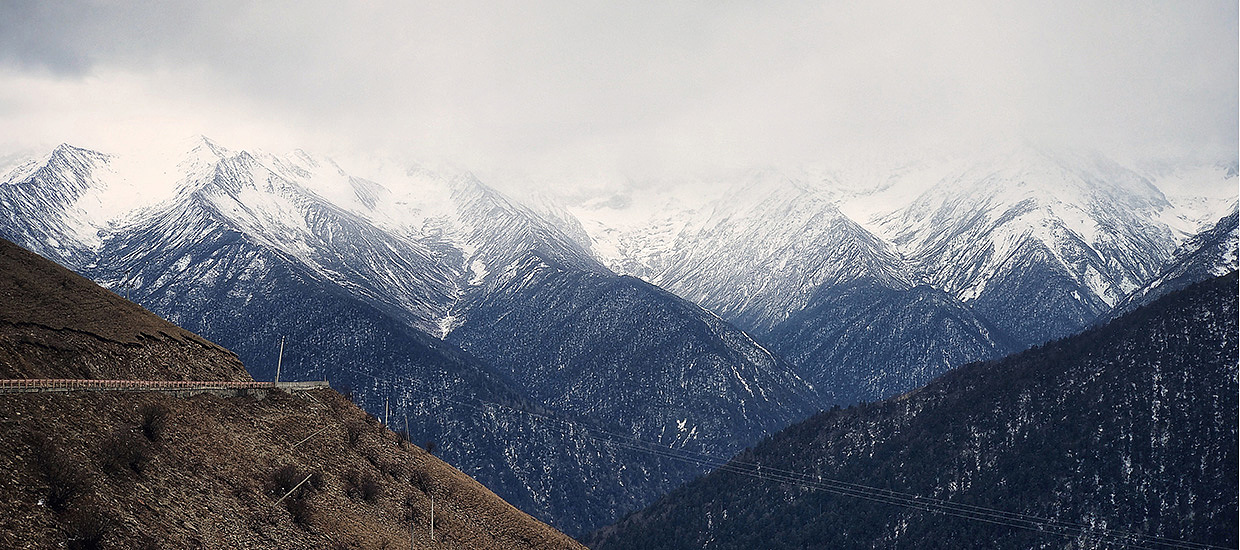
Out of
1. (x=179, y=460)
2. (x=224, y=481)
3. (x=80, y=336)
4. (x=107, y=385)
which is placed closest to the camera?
(x=179, y=460)

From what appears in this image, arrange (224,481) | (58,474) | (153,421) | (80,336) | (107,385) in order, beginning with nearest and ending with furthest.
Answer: (58,474) → (224,481) → (153,421) → (107,385) → (80,336)

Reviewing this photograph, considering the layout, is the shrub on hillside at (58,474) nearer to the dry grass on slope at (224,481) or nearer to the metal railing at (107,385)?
the dry grass on slope at (224,481)

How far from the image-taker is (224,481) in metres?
52.1

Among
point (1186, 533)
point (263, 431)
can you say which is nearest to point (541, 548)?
point (263, 431)

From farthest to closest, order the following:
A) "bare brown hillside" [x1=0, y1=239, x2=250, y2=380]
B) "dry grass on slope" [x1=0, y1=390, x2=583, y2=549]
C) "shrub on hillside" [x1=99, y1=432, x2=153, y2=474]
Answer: "bare brown hillside" [x1=0, y1=239, x2=250, y2=380], "shrub on hillside" [x1=99, y1=432, x2=153, y2=474], "dry grass on slope" [x1=0, y1=390, x2=583, y2=549]

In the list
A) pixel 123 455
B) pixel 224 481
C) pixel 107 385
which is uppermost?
pixel 107 385

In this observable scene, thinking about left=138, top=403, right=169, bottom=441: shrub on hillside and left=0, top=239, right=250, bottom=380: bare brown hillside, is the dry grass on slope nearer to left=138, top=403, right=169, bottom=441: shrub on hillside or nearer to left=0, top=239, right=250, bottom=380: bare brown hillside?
left=138, top=403, right=169, bottom=441: shrub on hillside

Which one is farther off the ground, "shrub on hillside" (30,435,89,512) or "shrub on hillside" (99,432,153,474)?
"shrub on hillside" (30,435,89,512)

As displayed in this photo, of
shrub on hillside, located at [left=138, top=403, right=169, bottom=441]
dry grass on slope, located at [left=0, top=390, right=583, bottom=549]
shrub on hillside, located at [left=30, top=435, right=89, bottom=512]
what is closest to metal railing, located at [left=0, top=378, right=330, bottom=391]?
dry grass on slope, located at [left=0, top=390, right=583, bottom=549]

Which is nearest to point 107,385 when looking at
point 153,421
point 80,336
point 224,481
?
point 153,421

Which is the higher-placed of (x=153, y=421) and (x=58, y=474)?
(x=58, y=474)

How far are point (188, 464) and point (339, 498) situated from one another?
10.6m

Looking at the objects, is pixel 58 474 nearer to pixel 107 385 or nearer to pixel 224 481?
pixel 224 481

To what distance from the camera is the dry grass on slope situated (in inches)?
1602
